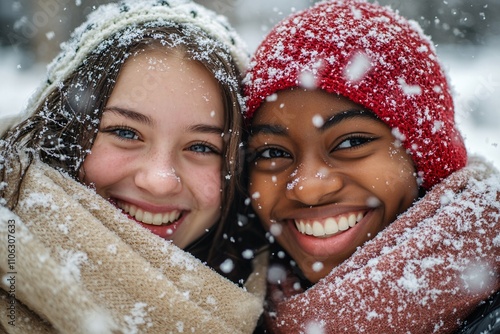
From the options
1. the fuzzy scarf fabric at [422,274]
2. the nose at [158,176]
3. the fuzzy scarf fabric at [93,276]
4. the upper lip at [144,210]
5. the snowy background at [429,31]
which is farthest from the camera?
the snowy background at [429,31]

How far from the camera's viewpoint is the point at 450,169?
6.10 feet

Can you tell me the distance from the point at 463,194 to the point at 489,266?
0.26 metres

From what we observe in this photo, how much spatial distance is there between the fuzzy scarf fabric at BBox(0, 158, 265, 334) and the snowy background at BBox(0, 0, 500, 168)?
3.38m

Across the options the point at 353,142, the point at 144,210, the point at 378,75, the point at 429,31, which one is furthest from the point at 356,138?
the point at 429,31

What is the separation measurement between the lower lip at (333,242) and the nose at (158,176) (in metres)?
0.58

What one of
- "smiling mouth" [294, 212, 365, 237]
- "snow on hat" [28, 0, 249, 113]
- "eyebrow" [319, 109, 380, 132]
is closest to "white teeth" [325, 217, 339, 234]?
"smiling mouth" [294, 212, 365, 237]

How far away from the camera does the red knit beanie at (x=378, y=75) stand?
1766 mm

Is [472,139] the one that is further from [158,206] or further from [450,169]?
[158,206]

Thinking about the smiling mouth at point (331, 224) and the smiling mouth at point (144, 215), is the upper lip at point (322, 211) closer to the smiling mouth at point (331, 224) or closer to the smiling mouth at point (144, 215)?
the smiling mouth at point (331, 224)

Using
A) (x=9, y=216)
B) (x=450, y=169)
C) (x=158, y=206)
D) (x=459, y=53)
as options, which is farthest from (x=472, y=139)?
(x=9, y=216)

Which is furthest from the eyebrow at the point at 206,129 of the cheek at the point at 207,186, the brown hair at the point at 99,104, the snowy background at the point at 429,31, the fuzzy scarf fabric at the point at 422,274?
the snowy background at the point at 429,31

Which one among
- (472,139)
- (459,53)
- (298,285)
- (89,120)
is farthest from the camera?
(459,53)

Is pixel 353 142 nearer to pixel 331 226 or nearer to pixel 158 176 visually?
pixel 331 226

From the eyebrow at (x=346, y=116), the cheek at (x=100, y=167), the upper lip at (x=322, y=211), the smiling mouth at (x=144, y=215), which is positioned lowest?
the smiling mouth at (x=144, y=215)
